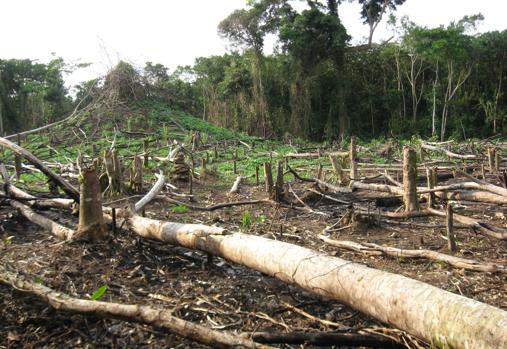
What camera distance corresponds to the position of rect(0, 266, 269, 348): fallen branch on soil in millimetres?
2211

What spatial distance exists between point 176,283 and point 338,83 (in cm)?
2576

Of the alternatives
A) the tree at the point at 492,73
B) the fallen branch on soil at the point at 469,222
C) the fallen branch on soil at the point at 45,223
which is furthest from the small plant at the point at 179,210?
the tree at the point at 492,73

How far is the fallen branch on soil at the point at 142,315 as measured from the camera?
221 cm

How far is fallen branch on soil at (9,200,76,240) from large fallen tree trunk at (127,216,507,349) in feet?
2.75

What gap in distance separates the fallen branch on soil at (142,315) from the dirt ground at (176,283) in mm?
120

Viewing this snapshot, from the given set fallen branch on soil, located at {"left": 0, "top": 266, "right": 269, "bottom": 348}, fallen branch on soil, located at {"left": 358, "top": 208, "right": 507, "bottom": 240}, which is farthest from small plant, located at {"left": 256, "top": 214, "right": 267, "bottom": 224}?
fallen branch on soil, located at {"left": 0, "top": 266, "right": 269, "bottom": 348}

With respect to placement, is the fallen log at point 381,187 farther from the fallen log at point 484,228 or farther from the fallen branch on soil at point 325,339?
the fallen branch on soil at point 325,339

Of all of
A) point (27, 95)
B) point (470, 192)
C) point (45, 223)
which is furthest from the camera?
point (27, 95)

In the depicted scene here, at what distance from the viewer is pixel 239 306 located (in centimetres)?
308

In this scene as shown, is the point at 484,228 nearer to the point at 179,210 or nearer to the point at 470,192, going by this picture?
the point at 470,192

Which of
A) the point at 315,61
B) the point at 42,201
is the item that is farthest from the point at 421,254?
the point at 315,61

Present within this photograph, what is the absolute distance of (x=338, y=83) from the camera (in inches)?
1092

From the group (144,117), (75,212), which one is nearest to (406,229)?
(75,212)

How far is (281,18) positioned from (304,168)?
16115mm
